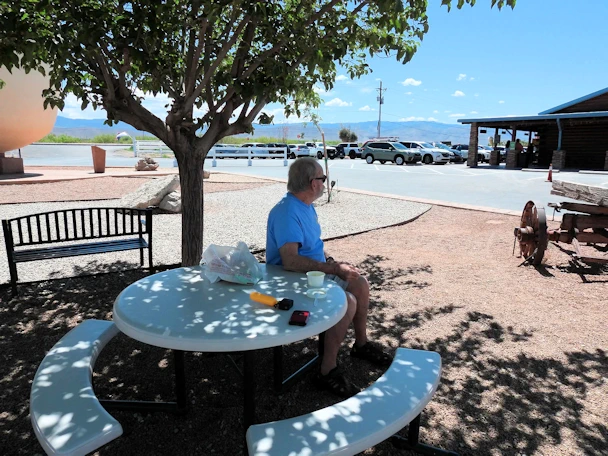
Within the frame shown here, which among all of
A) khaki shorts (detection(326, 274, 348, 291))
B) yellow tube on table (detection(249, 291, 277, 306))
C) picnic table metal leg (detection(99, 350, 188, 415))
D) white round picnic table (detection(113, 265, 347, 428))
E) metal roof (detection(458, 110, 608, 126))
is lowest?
picnic table metal leg (detection(99, 350, 188, 415))

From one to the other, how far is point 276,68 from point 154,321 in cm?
232

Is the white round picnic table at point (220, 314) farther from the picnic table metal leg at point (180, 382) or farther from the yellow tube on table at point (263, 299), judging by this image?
the picnic table metal leg at point (180, 382)

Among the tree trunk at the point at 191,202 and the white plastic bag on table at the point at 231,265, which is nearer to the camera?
the white plastic bag on table at the point at 231,265

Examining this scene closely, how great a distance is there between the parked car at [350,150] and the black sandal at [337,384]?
35.8 meters

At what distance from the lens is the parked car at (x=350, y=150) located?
3803 cm

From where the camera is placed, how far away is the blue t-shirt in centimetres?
288

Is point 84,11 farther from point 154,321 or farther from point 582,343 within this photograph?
point 582,343

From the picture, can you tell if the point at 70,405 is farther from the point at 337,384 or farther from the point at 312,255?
the point at 312,255

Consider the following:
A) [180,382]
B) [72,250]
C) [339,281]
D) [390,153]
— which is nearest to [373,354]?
[339,281]

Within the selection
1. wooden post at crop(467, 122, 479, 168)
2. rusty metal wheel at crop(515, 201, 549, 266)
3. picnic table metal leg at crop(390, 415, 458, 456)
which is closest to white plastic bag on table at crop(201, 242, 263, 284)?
picnic table metal leg at crop(390, 415, 458, 456)

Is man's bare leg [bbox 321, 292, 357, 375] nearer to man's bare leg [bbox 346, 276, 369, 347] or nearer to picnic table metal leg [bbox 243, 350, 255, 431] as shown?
man's bare leg [bbox 346, 276, 369, 347]

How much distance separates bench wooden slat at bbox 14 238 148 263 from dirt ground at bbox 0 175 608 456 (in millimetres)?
359

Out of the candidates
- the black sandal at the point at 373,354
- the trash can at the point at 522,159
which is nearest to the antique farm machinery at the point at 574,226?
the black sandal at the point at 373,354

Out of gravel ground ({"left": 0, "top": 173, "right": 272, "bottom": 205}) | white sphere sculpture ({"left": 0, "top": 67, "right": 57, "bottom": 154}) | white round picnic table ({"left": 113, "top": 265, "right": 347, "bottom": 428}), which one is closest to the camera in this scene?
white round picnic table ({"left": 113, "top": 265, "right": 347, "bottom": 428})
